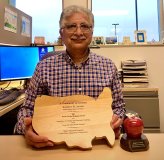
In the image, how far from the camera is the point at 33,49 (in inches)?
99.4

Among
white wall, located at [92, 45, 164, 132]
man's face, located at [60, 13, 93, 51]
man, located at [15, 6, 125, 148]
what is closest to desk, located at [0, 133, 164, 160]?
man, located at [15, 6, 125, 148]

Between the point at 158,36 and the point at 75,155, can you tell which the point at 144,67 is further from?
the point at 75,155

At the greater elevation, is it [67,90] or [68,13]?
[68,13]

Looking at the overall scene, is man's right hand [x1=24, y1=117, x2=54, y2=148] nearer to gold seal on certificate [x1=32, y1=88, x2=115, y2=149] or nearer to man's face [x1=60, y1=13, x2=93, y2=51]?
gold seal on certificate [x1=32, y1=88, x2=115, y2=149]

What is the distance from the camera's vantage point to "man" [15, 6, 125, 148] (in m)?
1.21

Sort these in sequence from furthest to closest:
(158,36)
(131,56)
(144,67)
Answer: (158,36) → (131,56) → (144,67)

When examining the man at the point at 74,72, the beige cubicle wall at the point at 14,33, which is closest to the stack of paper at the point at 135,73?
the beige cubicle wall at the point at 14,33

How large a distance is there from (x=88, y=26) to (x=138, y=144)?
0.68 meters

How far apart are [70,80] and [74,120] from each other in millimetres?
402

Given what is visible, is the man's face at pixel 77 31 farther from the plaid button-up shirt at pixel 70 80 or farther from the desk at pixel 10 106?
the desk at pixel 10 106

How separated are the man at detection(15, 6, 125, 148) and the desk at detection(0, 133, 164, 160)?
1.05ft

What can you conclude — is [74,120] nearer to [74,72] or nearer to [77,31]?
[74,72]

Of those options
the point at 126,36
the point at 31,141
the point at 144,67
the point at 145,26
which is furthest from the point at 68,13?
the point at 145,26

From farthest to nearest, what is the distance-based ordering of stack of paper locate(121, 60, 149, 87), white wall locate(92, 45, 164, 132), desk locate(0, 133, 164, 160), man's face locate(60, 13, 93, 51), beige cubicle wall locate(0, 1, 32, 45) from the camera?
white wall locate(92, 45, 164, 132) < stack of paper locate(121, 60, 149, 87) < beige cubicle wall locate(0, 1, 32, 45) < man's face locate(60, 13, 93, 51) < desk locate(0, 133, 164, 160)
